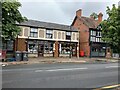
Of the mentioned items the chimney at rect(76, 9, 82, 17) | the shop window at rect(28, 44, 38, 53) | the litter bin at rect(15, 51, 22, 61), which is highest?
the chimney at rect(76, 9, 82, 17)

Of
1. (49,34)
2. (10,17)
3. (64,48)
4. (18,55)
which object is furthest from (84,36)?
(10,17)

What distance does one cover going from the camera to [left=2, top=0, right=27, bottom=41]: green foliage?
84.3 feet

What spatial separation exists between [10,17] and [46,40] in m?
14.4

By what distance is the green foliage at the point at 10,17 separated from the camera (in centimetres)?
2570

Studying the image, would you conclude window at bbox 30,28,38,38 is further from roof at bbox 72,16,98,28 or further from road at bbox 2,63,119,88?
road at bbox 2,63,119,88

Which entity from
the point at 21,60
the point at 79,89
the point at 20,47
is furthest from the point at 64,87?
the point at 20,47

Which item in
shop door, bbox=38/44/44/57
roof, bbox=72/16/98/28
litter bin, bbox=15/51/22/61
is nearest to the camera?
litter bin, bbox=15/51/22/61

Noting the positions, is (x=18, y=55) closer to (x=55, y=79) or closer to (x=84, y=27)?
(x=55, y=79)

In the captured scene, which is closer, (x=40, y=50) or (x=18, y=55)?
(x=18, y=55)

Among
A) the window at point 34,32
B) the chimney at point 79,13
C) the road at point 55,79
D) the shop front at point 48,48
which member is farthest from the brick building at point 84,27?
the road at point 55,79

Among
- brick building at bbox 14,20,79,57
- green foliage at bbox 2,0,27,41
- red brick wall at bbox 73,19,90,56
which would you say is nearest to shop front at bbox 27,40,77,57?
brick building at bbox 14,20,79,57

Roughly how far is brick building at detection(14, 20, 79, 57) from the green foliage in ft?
33.9

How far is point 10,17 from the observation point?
88.7ft

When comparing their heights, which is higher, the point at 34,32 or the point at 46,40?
the point at 34,32
